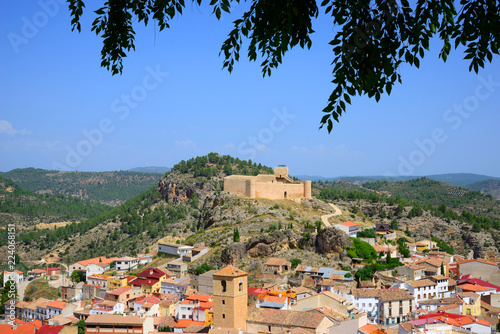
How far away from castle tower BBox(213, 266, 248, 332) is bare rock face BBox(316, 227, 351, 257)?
14.7 meters

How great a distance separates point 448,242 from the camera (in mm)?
58281

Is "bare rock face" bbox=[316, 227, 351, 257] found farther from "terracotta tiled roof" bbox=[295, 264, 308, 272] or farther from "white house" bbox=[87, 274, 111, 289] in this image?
"white house" bbox=[87, 274, 111, 289]

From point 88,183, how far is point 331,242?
518 feet

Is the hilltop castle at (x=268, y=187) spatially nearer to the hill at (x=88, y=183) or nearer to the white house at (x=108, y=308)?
the white house at (x=108, y=308)

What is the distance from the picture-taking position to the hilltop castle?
156 feet

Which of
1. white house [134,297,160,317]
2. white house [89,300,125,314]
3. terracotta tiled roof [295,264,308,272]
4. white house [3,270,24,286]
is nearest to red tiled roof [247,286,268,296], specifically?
terracotta tiled roof [295,264,308,272]

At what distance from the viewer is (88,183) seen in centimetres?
18125

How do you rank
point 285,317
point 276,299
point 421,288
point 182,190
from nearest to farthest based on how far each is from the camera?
point 285,317 → point 276,299 → point 421,288 → point 182,190

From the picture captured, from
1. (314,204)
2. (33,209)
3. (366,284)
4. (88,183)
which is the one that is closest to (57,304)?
(366,284)

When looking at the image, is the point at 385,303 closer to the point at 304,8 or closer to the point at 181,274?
the point at 181,274

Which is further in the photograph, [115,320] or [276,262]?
[276,262]

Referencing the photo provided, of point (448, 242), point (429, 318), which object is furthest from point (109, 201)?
point (429, 318)

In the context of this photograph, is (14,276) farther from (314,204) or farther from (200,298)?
(314,204)

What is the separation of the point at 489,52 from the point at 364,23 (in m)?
1.05
